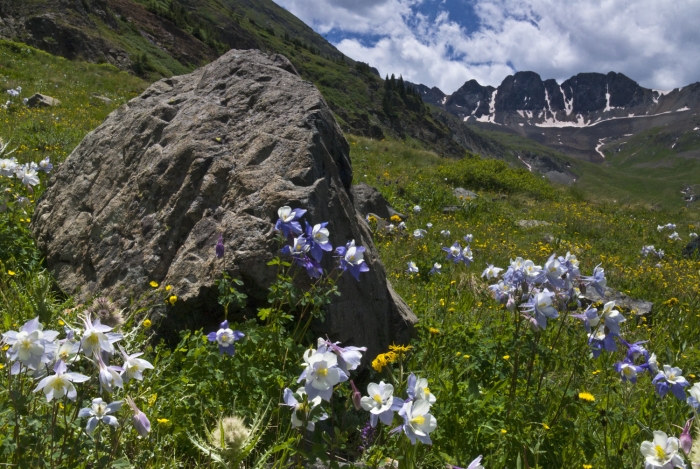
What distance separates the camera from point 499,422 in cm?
262

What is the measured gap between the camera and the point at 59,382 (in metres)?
1.64

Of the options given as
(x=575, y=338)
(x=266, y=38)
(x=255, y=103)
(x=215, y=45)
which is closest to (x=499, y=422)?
(x=575, y=338)

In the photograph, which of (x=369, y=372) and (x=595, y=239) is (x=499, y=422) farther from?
(x=595, y=239)

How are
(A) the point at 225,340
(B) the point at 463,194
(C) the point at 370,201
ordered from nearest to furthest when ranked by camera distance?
1. (A) the point at 225,340
2. (C) the point at 370,201
3. (B) the point at 463,194

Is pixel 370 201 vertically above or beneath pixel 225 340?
above

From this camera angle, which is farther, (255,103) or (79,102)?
(79,102)

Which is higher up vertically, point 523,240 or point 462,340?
point 523,240

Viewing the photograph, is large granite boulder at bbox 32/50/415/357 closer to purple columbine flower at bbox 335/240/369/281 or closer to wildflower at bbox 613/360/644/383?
purple columbine flower at bbox 335/240/369/281

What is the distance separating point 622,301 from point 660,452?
4.83m

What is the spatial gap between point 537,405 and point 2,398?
9.31ft

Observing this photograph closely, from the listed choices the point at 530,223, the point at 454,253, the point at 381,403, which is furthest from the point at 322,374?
the point at 530,223

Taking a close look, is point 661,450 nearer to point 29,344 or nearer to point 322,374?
point 322,374

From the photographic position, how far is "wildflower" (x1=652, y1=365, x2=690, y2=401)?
2.62 m

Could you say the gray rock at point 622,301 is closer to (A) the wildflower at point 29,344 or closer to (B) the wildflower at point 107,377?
(B) the wildflower at point 107,377
